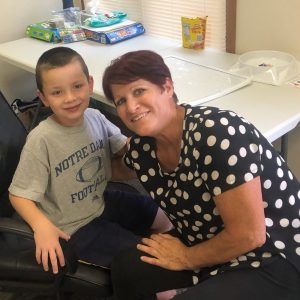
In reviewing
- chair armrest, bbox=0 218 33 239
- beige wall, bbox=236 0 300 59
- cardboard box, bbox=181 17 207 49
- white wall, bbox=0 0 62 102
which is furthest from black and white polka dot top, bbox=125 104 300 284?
white wall, bbox=0 0 62 102

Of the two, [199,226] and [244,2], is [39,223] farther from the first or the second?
[244,2]

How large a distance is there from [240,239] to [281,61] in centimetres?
100

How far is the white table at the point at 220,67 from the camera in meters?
1.36

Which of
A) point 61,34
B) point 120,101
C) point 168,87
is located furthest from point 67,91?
point 61,34

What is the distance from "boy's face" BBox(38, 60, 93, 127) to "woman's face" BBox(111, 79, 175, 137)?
200 mm

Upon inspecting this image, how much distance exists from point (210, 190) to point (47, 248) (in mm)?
471

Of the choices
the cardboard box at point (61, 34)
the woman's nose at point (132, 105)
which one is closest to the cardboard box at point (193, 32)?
the cardboard box at point (61, 34)

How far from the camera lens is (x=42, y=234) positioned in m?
1.12

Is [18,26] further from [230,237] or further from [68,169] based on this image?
[230,237]

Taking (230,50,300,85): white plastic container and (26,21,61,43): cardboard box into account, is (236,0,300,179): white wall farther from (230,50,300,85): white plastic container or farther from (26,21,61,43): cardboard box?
(26,21,61,43): cardboard box

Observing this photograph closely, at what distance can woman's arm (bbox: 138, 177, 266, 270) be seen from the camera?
0.96 m

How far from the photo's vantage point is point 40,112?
7.27 feet

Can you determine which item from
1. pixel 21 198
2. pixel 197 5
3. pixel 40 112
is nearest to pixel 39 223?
pixel 21 198

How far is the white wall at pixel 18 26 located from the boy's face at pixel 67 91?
1.56m
